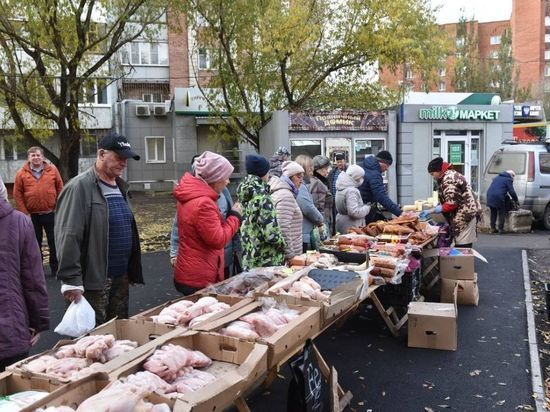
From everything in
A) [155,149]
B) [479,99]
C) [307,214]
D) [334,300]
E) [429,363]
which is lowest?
[429,363]

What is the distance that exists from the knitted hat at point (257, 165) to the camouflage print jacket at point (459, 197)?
3041 millimetres

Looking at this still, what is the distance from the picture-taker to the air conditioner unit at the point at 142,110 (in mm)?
27766

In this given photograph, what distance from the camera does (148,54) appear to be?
30.2 m

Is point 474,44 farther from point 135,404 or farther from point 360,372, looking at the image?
point 135,404

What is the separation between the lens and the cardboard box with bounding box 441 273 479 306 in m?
6.54

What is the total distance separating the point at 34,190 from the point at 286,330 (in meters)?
6.01

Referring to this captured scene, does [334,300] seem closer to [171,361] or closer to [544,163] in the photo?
[171,361]

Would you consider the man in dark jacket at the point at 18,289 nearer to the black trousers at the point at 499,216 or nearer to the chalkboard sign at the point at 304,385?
the chalkboard sign at the point at 304,385

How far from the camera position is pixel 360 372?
4.68 m

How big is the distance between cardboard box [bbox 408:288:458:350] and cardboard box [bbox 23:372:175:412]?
3582 mm

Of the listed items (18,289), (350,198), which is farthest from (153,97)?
(18,289)

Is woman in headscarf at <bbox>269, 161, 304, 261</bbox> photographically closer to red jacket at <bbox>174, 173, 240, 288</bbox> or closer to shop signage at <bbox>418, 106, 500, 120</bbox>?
red jacket at <bbox>174, 173, 240, 288</bbox>

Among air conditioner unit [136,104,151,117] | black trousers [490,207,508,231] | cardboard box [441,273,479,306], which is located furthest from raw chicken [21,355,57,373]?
air conditioner unit [136,104,151,117]

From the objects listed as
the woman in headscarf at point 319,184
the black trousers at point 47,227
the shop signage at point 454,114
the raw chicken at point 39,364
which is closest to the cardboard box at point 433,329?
the woman in headscarf at point 319,184
